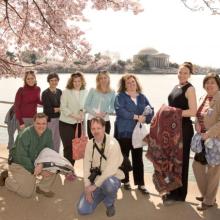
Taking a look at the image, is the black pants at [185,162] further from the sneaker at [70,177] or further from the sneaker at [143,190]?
the sneaker at [70,177]

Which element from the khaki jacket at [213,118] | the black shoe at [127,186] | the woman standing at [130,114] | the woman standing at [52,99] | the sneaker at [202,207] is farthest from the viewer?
the woman standing at [52,99]

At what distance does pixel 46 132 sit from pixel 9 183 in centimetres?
82

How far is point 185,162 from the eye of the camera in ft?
15.6

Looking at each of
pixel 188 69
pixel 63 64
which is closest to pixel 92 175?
pixel 188 69

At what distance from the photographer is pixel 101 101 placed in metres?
5.45

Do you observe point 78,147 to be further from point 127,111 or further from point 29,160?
point 127,111

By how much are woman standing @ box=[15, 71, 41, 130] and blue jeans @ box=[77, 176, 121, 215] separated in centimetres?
192

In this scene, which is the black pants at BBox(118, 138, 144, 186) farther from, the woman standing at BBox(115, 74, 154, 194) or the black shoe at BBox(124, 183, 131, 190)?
the black shoe at BBox(124, 183, 131, 190)

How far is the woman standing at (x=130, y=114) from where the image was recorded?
5.04 m

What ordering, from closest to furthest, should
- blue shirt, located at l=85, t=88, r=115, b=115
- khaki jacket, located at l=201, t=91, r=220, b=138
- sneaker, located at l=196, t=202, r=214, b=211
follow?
khaki jacket, located at l=201, t=91, r=220, b=138
sneaker, located at l=196, t=202, r=214, b=211
blue shirt, located at l=85, t=88, r=115, b=115

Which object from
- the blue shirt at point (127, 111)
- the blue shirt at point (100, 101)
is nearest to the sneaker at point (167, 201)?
the blue shirt at point (127, 111)

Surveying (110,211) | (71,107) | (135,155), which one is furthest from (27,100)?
(110,211)

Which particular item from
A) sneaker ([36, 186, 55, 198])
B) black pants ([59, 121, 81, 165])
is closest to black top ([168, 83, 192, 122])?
black pants ([59, 121, 81, 165])

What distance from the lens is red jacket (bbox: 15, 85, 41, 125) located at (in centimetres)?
596
